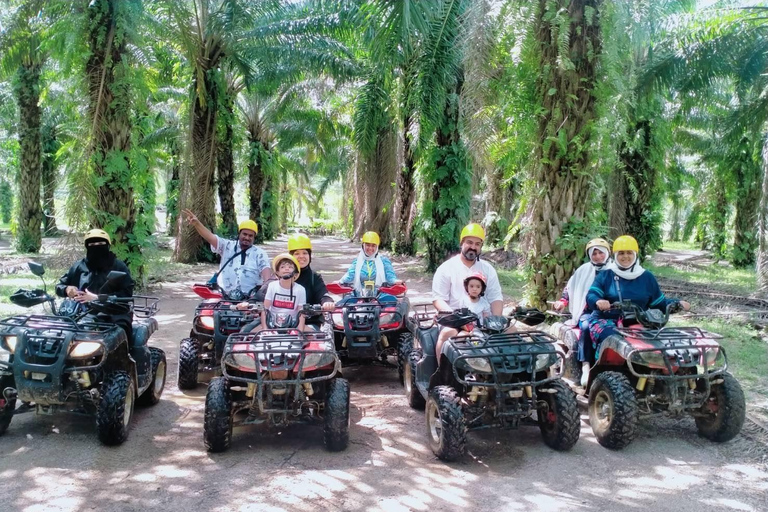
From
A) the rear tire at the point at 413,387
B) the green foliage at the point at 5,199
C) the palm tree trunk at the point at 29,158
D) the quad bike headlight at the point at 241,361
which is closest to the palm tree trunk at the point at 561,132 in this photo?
the rear tire at the point at 413,387

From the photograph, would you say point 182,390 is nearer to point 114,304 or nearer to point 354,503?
point 114,304

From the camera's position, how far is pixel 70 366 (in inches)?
199

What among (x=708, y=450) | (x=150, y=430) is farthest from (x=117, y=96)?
(x=708, y=450)

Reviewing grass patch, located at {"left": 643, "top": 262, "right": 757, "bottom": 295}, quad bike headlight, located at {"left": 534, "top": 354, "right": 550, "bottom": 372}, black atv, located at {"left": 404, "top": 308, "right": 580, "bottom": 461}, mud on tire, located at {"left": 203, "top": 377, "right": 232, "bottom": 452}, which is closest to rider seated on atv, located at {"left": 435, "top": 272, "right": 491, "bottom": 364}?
black atv, located at {"left": 404, "top": 308, "right": 580, "bottom": 461}

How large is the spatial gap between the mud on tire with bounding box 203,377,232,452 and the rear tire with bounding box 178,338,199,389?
201cm

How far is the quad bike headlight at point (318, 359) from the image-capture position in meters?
5.10

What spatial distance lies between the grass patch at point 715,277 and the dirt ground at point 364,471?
33.8 feet

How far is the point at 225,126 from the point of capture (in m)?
18.7

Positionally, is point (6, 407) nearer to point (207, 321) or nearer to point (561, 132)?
point (207, 321)

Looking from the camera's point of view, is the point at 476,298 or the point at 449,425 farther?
the point at 476,298

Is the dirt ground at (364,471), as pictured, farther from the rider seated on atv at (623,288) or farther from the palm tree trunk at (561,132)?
the palm tree trunk at (561,132)

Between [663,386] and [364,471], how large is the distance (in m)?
2.61

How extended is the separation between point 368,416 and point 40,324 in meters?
3.01

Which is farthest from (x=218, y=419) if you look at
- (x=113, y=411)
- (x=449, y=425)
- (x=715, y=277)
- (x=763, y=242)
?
(x=715, y=277)
